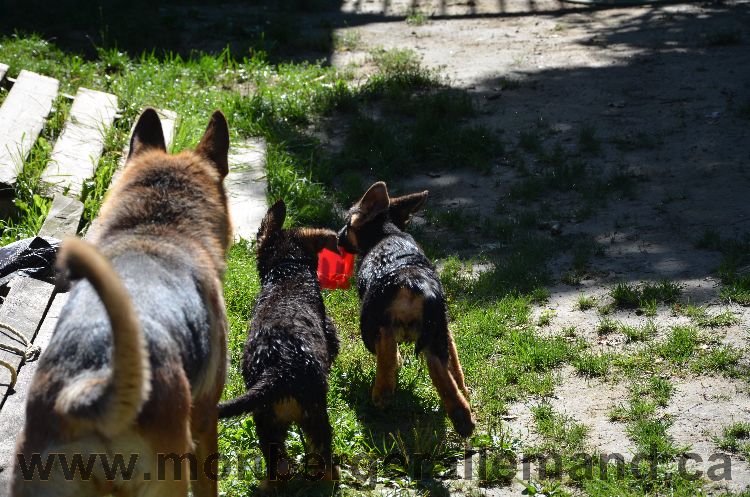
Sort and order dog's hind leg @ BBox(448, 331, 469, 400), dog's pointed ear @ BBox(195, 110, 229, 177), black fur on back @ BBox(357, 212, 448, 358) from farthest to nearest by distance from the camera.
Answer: dog's hind leg @ BBox(448, 331, 469, 400)
black fur on back @ BBox(357, 212, 448, 358)
dog's pointed ear @ BBox(195, 110, 229, 177)

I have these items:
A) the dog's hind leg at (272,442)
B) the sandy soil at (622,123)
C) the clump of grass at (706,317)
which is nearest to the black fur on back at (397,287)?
the sandy soil at (622,123)

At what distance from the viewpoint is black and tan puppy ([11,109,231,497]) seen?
3.18m

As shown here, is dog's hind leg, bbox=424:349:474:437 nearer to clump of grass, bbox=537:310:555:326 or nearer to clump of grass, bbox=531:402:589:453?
clump of grass, bbox=531:402:589:453

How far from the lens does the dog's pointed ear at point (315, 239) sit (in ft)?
21.3

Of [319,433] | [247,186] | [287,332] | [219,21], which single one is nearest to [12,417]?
[287,332]

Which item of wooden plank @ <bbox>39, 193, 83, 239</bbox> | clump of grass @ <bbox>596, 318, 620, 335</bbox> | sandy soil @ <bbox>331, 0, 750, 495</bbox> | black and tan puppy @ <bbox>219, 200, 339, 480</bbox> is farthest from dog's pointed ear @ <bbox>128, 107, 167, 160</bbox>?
clump of grass @ <bbox>596, 318, 620, 335</bbox>

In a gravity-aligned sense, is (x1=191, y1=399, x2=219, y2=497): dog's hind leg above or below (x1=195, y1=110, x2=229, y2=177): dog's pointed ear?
below

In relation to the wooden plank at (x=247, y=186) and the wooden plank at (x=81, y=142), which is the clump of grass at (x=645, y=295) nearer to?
the wooden plank at (x=247, y=186)

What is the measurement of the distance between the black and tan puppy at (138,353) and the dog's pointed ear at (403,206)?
2630 millimetres

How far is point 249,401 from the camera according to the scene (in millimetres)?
4828

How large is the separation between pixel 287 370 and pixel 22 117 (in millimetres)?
5665

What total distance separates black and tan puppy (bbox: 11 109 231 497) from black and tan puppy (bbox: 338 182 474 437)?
1566mm

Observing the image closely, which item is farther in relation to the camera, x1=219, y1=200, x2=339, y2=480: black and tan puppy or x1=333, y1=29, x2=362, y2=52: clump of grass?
x1=333, y1=29, x2=362, y2=52: clump of grass

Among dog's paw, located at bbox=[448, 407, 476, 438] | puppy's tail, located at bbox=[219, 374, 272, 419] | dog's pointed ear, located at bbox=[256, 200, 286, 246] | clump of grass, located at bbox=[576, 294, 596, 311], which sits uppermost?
dog's pointed ear, located at bbox=[256, 200, 286, 246]
